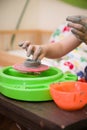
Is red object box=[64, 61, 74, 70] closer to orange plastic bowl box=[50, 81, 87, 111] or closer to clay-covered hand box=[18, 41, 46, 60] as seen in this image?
clay-covered hand box=[18, 41, 46, 60]

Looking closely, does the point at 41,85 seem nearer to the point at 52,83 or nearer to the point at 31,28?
the point at 52,83

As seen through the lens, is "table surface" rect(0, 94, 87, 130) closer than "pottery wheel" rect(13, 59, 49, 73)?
Yes

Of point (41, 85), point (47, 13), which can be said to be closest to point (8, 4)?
point (47, 13)

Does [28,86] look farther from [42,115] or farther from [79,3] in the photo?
[79,3]

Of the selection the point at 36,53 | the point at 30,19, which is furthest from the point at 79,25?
the point at 30,19

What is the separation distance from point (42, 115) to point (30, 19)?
1.61 meters

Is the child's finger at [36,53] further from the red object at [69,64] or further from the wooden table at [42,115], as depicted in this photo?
the red object at [69,64]

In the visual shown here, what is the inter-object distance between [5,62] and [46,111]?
40.7 inches

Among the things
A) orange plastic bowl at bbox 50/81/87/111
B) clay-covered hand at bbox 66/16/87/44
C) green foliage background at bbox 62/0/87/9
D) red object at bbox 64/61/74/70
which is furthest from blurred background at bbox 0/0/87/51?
orange plastic bowl at bbox 50/81/87/111

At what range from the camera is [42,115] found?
0.51m

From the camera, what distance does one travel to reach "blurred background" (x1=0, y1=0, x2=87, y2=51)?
1896mm

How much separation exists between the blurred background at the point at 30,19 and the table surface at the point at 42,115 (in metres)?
1.33

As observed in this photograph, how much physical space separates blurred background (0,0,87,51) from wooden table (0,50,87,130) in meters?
1.33

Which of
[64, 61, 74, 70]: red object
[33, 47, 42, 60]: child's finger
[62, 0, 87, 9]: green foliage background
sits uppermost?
[62, 0, 87, 9]: green foliage background
